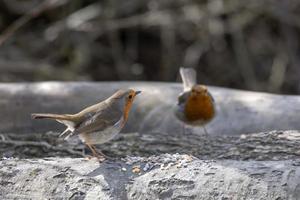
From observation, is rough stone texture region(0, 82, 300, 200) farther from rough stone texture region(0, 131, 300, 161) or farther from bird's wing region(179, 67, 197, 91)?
bird's wing region(179, 67, 197, 91)

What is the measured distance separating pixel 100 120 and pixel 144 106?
1.53 metres

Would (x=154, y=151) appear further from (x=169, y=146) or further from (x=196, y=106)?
(x=196, y=106)

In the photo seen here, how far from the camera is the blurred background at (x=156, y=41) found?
9.85 m

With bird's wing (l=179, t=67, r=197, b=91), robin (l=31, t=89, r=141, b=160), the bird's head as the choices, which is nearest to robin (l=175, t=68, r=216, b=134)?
the bird's head

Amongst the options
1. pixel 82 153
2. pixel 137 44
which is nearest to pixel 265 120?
pixel 82 153

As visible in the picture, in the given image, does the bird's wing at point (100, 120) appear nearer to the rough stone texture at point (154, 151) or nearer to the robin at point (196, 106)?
the rough stone texture at point (154, 151)

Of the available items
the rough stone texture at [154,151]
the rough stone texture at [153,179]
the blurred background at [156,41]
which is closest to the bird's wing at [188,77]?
the rough stone texture at [154,151]

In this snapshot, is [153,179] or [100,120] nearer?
[153,179]

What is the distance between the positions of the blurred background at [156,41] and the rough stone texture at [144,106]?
251 centimetres

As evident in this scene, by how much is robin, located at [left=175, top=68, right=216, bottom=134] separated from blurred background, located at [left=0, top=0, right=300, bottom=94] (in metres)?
2.81

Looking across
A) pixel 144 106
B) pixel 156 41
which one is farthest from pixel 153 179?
pixel 156 41

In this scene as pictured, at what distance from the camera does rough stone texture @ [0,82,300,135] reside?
19.5ft

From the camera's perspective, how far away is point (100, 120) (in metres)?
4.76

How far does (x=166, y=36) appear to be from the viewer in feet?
35.0
